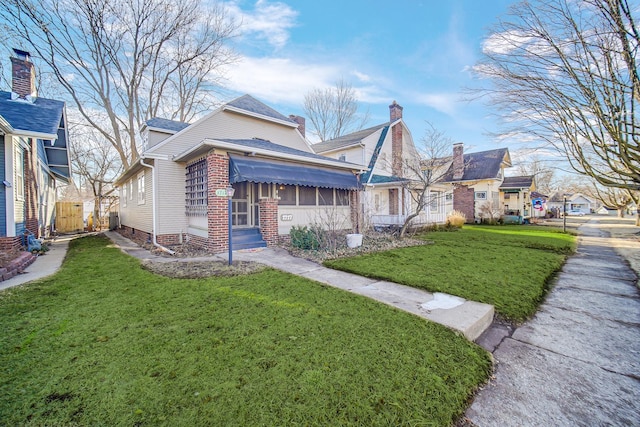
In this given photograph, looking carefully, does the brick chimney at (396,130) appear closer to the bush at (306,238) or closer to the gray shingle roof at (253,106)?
the gray shingle roof at (253,106)

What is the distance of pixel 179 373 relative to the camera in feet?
8.07

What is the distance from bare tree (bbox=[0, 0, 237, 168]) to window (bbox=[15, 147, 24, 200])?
32.0ft

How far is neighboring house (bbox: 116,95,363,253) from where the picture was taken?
8.50 metres

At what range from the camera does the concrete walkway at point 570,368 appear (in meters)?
2.18

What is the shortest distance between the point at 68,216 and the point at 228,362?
21386mm

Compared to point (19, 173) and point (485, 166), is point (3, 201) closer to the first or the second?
point (19, 173)

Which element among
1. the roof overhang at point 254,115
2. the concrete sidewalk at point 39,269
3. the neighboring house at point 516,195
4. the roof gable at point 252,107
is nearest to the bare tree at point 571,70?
the roof overhang at point 254,115

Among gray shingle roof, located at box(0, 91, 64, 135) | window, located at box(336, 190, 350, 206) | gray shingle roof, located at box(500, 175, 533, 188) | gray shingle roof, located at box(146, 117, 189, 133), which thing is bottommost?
window, located at box(336, 190, 350, 206)

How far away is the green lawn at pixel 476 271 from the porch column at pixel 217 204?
367 cm

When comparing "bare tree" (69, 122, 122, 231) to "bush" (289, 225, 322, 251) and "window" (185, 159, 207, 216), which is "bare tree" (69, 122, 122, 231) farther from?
"bush" (289, 225, 322, 251)

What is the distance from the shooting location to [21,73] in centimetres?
1038

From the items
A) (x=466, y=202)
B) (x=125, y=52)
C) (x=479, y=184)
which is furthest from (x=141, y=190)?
(x=479, y=184)

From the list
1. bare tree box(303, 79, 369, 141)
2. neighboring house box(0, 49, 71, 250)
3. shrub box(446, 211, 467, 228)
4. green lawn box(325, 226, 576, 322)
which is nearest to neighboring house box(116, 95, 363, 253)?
→ neighboring house box(0, 49, 71, 250)

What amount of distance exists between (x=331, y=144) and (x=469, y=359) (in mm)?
20168
